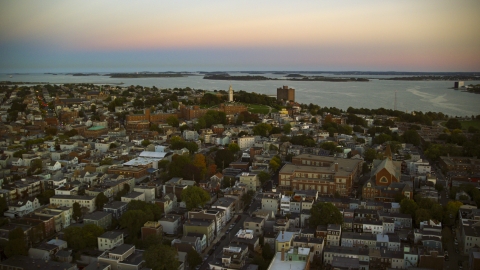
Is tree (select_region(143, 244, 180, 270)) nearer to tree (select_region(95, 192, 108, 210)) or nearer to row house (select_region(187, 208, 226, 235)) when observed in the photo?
row house (select_region(187, 208, 226, 235))

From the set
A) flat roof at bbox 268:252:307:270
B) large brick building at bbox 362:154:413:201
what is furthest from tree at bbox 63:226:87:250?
large brick building at bbox 362:154:413:201

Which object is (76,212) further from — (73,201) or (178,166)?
(178,166)

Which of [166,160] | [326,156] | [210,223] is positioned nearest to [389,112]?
[326,156]

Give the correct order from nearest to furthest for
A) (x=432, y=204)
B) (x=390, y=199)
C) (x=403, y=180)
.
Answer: (x=432, y=204)
(x=390, y=199)
(x=403, y=180)

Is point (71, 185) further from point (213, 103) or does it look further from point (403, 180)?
point (213, 103)

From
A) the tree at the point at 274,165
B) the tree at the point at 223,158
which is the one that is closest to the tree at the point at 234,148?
the tree at the point at 223,158
